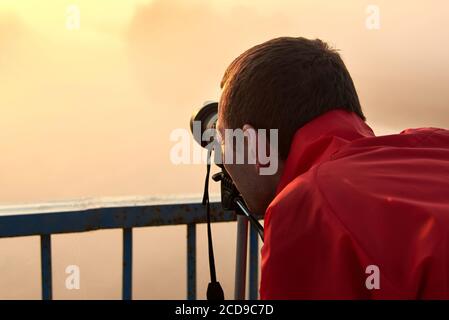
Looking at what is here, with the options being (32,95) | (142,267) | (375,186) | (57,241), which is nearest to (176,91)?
(32,95)

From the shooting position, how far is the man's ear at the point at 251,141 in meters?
0.71

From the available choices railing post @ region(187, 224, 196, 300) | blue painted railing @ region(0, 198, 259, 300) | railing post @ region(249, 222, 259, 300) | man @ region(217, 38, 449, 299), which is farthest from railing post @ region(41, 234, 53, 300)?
man @ region(217, 38, 449, 299)

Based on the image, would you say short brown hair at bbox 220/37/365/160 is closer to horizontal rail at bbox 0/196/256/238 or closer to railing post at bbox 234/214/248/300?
railing post at bbox 234/214/248/300

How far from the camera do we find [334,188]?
53cm

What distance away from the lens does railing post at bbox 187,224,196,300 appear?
132 centimetres

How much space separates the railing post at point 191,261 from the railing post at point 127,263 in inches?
5.8

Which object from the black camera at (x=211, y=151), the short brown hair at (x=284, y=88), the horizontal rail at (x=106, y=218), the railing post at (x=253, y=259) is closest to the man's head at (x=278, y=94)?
the short brown hair at (x=284, y=88)

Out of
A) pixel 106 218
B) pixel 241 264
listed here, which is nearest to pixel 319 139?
pixel 241 264

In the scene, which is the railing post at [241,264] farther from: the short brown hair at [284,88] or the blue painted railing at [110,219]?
the short brown hair at [284,88]

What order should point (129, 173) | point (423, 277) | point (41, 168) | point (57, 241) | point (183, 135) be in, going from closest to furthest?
point (423, 277) → point (183, 135) → point (57, 241) → point (41, 168) → point (129, 173)

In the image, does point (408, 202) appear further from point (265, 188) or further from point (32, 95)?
point (32, 95)

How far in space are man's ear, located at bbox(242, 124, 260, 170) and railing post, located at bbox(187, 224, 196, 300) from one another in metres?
0.62
